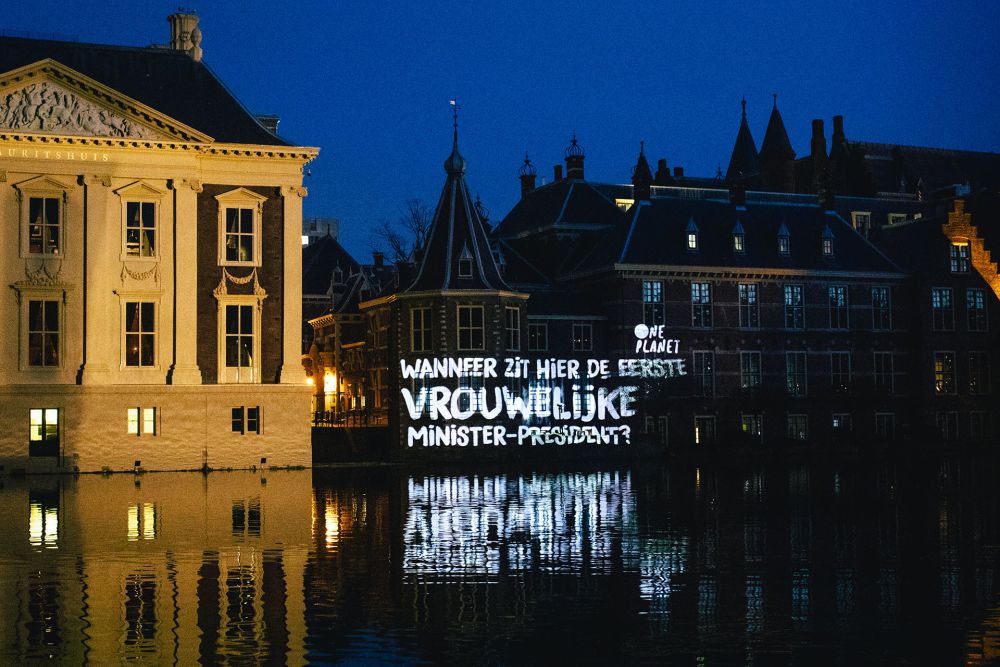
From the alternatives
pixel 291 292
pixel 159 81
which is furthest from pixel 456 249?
pixel 159 81

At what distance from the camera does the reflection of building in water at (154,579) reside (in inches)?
591

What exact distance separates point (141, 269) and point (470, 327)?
50.9 feet

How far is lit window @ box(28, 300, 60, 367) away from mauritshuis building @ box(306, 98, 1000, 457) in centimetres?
1537

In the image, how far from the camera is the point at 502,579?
2011 cm

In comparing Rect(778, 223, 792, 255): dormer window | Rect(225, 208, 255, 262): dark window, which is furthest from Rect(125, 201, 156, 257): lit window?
Rect(778, 223, 792, 255): dormer window

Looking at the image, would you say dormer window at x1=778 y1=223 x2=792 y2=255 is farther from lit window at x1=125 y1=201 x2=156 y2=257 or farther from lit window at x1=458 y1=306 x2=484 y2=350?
lit window at x1=125 y1=201 x2=156 y2=257

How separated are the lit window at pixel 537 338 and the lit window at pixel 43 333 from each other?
2343 cm

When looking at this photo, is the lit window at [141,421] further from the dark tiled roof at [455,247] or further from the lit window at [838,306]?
the lit window at [838,306]

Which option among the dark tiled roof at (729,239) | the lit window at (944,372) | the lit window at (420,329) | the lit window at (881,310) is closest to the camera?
the lit window at (420,329)

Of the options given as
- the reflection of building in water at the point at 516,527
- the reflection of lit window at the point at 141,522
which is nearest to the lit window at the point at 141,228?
the reflection of building in water at the point at 516,527

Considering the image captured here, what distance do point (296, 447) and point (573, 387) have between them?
14.8m

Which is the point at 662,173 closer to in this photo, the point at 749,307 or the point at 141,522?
the point at 749,307

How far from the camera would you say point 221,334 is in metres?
50.7

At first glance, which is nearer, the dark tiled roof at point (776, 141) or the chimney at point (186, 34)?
the chimney at point (186, 34)
